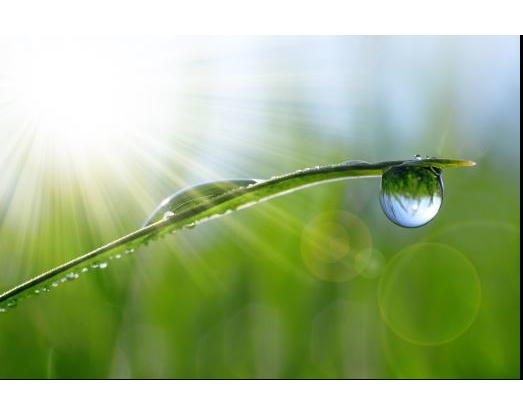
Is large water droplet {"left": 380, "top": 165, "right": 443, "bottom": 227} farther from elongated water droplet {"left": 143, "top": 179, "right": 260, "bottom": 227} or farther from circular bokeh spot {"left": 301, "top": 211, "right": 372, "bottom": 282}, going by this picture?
circular bokeh spot {"left": 301, "top": 211, "right": 372, "bottom": 282}

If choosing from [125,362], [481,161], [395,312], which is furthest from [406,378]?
[481,161]

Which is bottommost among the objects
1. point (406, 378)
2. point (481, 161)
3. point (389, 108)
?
point (406, 378)

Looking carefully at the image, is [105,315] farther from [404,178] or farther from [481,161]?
[481,161]

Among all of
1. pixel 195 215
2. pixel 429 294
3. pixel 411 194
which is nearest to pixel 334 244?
pixel 429 294

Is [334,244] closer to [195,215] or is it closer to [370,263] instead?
[370,263]

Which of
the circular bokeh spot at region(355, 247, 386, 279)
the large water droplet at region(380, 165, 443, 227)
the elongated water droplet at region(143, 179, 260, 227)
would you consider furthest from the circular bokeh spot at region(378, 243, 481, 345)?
the elongated water droplet at region(143, 179, 260, 227)

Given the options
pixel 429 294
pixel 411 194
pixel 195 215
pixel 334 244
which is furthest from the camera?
pixel 334 244
